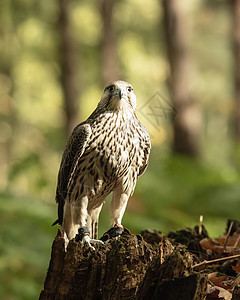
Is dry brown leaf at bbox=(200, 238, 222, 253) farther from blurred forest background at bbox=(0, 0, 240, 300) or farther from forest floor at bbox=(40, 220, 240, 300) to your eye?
blurred forest background at bbox=(0, 0, 240, 300)

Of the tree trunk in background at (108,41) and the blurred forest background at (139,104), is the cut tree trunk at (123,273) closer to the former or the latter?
the blurred forest background at (139,104)

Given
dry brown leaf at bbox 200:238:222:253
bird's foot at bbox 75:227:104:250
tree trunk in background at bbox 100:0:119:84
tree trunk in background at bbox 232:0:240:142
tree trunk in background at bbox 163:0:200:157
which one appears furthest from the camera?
tree trunk in background at bbox 100:0:119:84

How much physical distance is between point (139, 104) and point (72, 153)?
708 centimetres

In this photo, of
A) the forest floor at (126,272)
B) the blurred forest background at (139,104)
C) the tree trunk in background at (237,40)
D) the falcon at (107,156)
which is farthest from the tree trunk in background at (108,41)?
the forest floor at (126,272)

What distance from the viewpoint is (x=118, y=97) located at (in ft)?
9.78

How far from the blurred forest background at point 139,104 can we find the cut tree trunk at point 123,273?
2.65ft

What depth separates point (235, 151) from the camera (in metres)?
11.3

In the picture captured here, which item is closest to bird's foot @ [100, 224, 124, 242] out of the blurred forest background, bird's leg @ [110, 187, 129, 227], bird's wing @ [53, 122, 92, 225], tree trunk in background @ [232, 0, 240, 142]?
bird's leg @ [110, 187, 129, 227]

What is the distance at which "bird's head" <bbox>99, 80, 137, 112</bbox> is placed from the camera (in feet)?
9.82

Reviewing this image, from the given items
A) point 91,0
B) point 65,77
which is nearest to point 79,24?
point 91,0

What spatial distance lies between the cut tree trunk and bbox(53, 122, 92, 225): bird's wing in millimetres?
603

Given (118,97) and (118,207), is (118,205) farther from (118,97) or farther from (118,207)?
(118,97)

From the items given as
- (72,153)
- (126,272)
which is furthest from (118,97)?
(126,272)

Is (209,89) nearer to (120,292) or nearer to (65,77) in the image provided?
(65,77)
